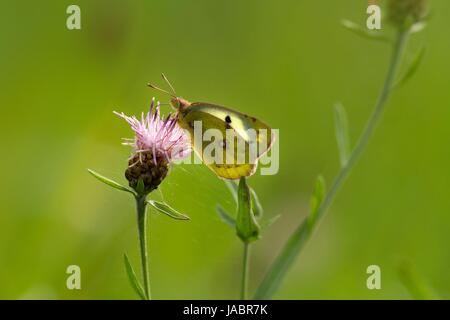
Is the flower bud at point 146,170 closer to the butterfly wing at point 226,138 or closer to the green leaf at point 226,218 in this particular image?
the butterfly wing at point 226,138

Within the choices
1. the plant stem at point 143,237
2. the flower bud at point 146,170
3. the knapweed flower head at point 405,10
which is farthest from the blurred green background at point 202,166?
the knapweed flower head at point 405,10

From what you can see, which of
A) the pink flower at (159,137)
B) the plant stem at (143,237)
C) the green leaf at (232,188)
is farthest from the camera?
the green leaf at (232,188)

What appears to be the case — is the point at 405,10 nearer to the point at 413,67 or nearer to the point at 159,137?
the point at 413,67

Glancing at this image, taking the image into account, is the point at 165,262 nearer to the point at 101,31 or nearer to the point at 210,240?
the point at 210,240

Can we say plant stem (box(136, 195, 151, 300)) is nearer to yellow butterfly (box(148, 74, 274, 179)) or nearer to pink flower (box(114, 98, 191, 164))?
pink flower (box(114, 98, 191, 164))

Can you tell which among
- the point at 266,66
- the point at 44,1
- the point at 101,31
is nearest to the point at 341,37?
the point at 266,66

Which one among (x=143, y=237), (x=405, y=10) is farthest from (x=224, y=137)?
(x=405, y=10)
